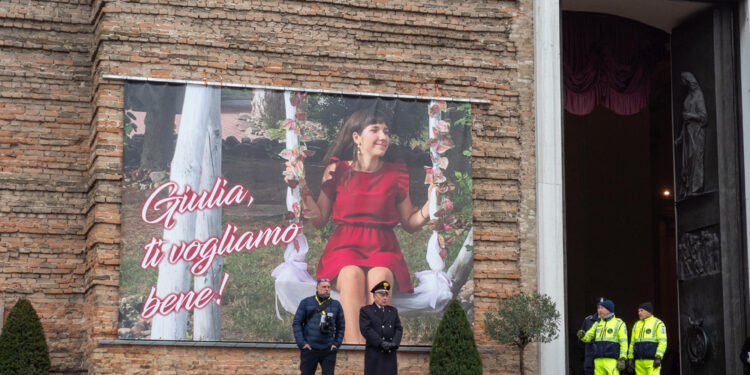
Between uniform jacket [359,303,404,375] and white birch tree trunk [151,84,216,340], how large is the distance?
2.62 metres

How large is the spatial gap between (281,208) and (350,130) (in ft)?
4.84

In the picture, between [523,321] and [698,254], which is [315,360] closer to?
[523,321]

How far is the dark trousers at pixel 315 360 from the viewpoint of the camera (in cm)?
1297

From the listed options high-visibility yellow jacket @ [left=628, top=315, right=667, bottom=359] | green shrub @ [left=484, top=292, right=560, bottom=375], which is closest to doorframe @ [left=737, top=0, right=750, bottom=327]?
high-visibility yellow jacket @ [left=628, top=315, right=667, bottom=359]

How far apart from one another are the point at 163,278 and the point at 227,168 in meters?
1.69

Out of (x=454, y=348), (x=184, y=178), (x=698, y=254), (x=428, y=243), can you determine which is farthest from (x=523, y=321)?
(x=184, y=178)

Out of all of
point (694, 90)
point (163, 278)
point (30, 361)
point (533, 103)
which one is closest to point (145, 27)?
point (163, 278)

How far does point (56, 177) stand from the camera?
15.3 metres

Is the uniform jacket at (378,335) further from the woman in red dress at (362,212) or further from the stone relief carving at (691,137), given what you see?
the stone relief carving at (691,137)

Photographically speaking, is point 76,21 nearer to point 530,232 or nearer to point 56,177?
point 56,177

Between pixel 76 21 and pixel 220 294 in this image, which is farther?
pixel 76 21

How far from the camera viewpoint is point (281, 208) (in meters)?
14.9

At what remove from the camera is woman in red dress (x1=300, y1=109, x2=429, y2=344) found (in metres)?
15.0

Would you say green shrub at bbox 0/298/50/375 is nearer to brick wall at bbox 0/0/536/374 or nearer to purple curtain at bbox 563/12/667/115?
brick wall at bbox 0/0/536/374
